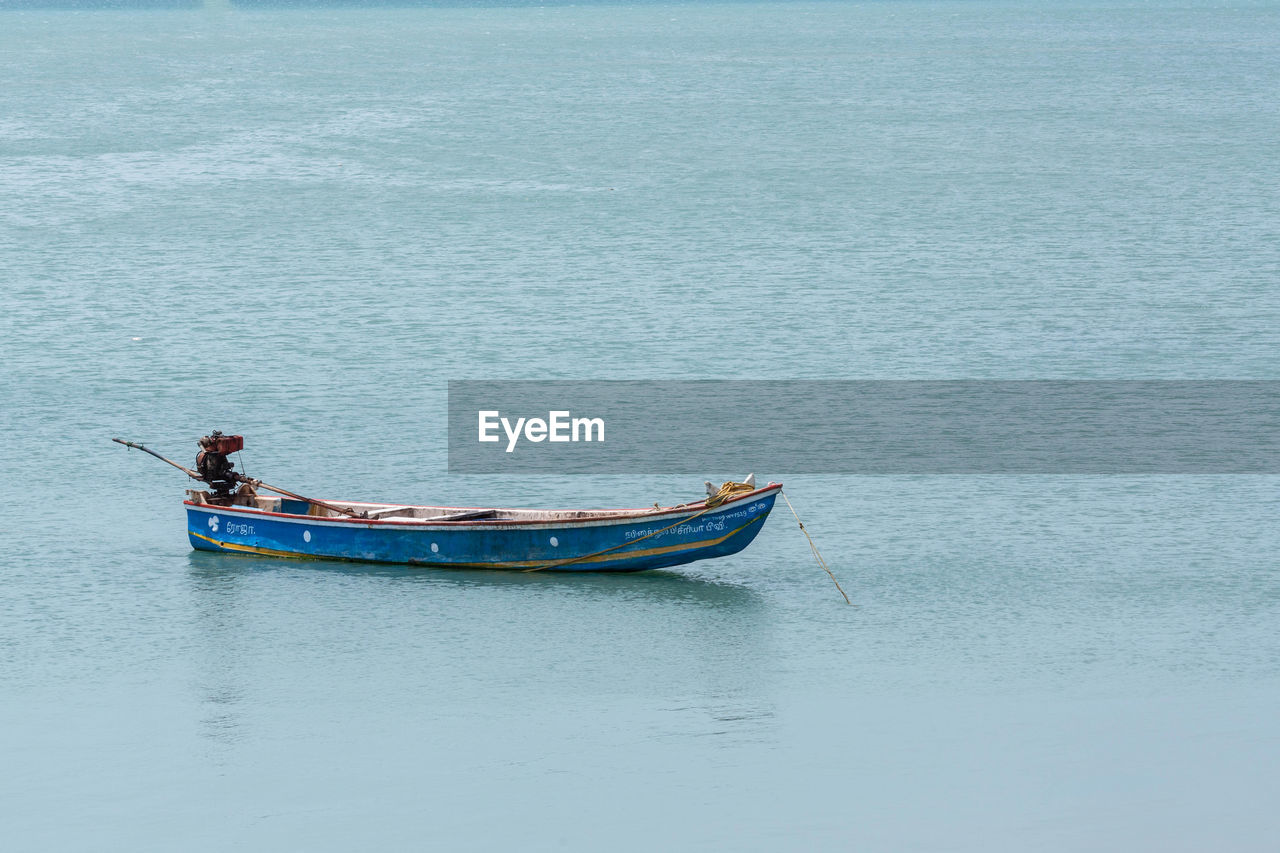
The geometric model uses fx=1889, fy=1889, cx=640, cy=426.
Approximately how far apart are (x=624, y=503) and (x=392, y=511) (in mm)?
7702

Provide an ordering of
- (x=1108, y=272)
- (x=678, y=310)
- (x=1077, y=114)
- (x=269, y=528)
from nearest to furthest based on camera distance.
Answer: (x=269, y=528) → (x=678, y=310) → (x=1108, y=272) → (x=1077, y=114)

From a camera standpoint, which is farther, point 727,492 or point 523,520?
point 523,520

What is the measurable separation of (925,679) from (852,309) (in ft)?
128

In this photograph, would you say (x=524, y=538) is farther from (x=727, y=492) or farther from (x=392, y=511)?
(x=727, y=492)

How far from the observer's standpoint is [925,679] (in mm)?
36281

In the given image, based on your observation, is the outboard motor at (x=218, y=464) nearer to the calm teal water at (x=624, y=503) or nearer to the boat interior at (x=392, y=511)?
the boat interior at (x=392, y=511)

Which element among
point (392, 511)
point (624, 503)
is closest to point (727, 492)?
point (392, 511)

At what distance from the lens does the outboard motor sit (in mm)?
43094

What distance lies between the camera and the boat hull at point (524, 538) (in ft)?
133

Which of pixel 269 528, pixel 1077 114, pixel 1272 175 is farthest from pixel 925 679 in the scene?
pixel 1077 114

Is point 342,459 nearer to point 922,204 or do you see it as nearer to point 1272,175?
point 922,204

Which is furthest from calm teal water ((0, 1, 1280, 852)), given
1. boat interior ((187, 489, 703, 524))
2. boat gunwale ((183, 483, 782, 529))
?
boat interior ((187, 489, 703, 524))

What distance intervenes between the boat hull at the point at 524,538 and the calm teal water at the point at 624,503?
592 mm

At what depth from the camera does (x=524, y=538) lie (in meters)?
41.2
